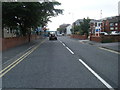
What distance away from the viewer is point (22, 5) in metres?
29.2

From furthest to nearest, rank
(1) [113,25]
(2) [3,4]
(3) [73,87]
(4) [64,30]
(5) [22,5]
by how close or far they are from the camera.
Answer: (4) [64,30] < (1) [113,25] < (5) [22,5] < (2) [3,4] < (3) [73,87]

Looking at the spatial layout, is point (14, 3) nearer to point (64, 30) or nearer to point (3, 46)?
point (3, 46)

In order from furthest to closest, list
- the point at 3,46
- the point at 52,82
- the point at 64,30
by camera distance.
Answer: the point at 64,30, the point at 3,46, the point at 52,82

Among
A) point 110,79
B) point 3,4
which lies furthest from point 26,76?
point 3,4

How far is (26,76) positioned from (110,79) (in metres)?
3.20

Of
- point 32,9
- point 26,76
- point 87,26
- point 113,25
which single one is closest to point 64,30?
point 113,25

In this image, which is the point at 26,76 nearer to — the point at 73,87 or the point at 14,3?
the point at 73,87

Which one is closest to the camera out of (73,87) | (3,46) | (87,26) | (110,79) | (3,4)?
(73,87)

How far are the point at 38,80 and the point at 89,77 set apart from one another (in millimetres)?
1950

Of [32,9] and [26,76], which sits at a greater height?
[32,9]

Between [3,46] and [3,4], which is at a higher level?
[3,4]

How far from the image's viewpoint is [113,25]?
11400 centimetres

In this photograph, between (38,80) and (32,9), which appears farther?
(32,9)

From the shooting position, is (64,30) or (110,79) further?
(64,30)
